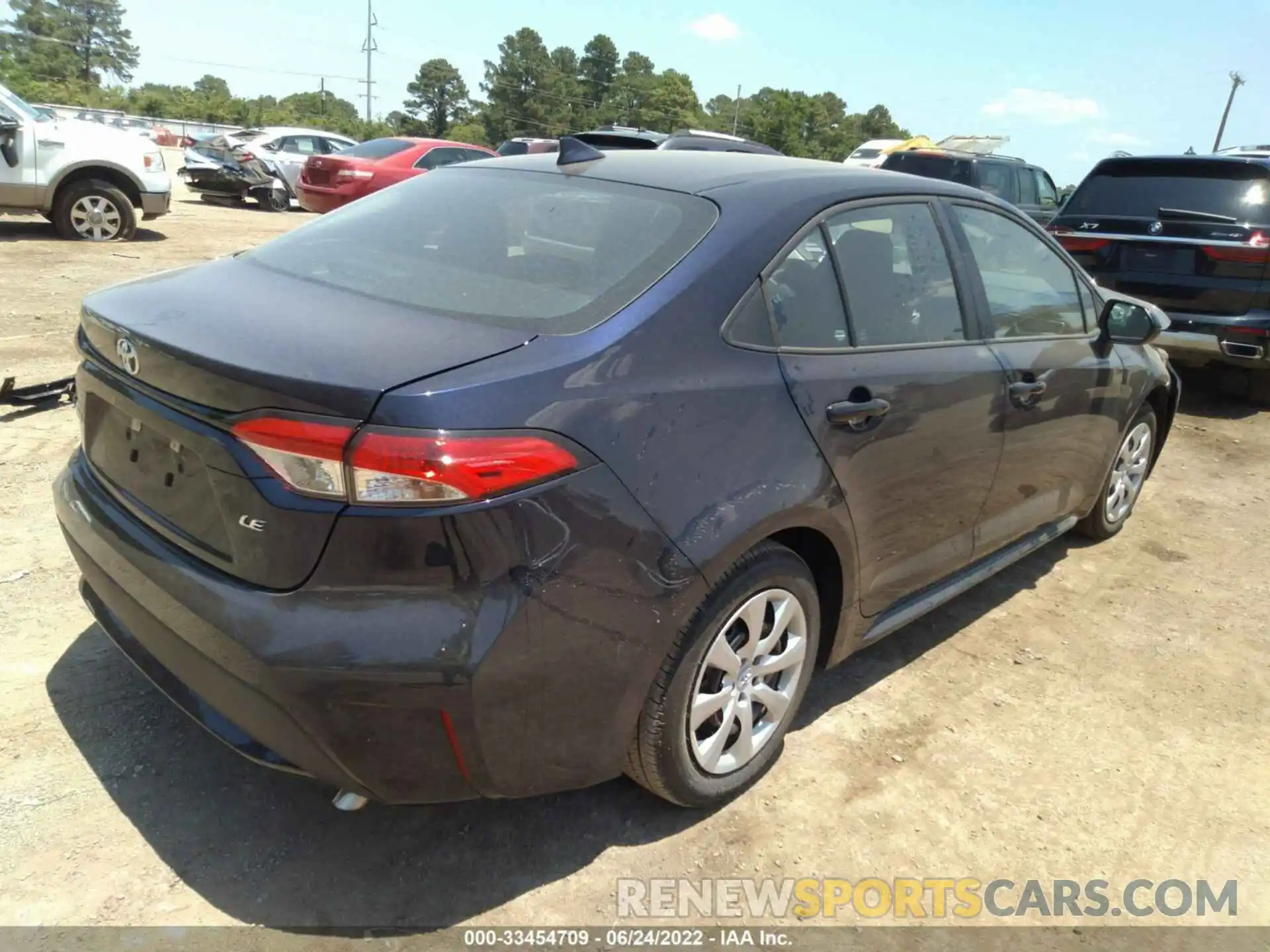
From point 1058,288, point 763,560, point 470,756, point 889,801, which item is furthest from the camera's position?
point 1058,288

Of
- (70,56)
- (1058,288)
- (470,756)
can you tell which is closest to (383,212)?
(470,756)

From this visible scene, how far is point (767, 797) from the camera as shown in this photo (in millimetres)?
2719

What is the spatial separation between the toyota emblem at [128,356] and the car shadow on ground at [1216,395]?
751cm

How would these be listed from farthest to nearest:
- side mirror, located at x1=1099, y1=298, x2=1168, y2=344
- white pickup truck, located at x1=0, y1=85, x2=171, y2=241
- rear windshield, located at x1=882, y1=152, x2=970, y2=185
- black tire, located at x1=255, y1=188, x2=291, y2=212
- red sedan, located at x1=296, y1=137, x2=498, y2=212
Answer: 1. black tire, located at x1=255, y1=188, x2=291, y2=212
2. rear windshield, located at x1=882, y1=152, x2=970, y2=185
3. red sedan, located at x1=296, y1=137, x2=498, y2=212
4. white pickup truck, located at x1=0, y1=85, x2=171, y2=241
5. side mirror, located at x1=1099, y1=298, x2=1168, y2=344

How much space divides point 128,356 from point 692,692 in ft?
5.12

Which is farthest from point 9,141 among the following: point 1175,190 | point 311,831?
point 1175,190

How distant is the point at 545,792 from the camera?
7.17 feet

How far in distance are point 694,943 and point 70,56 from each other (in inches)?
4470

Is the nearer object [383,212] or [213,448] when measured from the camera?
[213,448]

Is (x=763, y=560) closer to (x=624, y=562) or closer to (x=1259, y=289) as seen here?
(x=624, y=562)

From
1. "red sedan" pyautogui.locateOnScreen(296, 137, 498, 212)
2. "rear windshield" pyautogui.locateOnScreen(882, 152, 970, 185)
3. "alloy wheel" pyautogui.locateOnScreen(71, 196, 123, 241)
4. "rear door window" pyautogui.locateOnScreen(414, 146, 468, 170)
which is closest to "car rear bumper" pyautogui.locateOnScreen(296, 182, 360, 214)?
"red sedan" pyautogui.locateOnScreen(296, 137, 498, 212)

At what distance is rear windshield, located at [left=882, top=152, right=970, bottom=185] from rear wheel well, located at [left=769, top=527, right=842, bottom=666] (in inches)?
449

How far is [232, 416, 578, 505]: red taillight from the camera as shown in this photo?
72.0 inches

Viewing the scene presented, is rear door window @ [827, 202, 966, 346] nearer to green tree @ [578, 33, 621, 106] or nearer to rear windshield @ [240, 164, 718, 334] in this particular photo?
rear windshield @ [240, 164, 718, 334]
